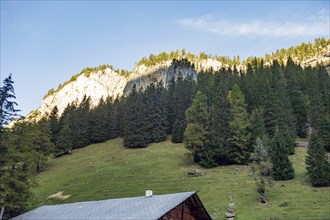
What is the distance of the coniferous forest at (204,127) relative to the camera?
1501 inches

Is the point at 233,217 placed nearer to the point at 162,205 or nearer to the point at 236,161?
the point at 162,205

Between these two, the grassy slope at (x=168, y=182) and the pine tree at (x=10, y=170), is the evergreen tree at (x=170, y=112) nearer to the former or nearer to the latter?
the grassy slope at (x=168, y=182)

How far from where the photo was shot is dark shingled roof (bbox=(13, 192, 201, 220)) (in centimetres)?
2104

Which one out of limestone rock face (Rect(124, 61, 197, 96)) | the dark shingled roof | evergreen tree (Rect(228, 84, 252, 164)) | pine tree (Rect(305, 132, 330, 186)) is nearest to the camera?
the dark shingled roof

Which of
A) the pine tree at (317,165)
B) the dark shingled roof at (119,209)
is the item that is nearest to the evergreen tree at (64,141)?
the pine tree at (317,165)

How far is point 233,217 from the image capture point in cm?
3972

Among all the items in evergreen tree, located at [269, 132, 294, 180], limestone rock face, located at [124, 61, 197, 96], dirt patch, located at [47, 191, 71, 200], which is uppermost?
limestone rock face, located at [124, 61, 197, 96]

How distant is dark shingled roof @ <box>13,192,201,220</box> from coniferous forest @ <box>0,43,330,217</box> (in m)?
9.51

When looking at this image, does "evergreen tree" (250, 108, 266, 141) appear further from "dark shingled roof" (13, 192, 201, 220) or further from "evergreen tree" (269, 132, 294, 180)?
"dark shingled roof" (13, 192, 201, 220)

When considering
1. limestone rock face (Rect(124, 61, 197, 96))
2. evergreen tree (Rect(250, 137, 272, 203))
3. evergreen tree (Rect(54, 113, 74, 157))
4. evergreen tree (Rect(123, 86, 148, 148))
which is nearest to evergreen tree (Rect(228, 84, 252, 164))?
evergreen tree (Rect(250, 137, 272, 203))

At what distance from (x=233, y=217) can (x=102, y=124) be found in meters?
71.6

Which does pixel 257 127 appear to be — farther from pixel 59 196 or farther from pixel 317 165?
pixel 59 196

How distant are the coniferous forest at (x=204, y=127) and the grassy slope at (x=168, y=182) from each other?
3.09 meters

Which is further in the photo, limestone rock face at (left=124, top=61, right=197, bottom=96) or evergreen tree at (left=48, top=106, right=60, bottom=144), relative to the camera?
limestone rock face at (left=124, top=61, right=197, bottom=96)
